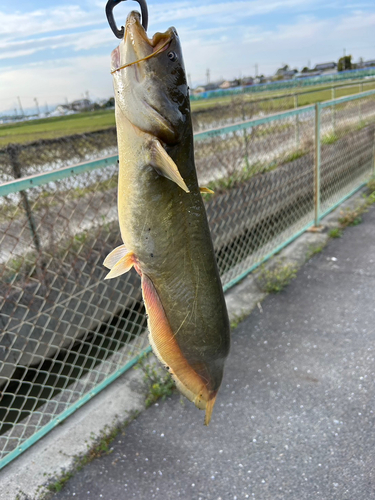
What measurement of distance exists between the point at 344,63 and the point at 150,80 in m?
37.2

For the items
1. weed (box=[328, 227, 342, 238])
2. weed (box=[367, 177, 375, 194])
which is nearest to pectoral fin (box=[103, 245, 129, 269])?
weed (box=[328, 227, 342, 238])

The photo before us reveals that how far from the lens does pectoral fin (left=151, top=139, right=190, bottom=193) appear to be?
1.02 m

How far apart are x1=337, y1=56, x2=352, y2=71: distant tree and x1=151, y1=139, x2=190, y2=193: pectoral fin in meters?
36.6

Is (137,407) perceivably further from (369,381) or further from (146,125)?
(146,125)

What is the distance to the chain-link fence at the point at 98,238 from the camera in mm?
3154

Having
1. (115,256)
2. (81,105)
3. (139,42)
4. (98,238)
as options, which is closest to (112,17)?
(139,42)

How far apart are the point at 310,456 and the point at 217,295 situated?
1.64 metres

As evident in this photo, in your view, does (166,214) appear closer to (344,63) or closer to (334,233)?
(334,233)

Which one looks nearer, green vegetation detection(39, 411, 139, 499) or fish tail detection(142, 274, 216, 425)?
fish tail detection(142, 274, 216, 425)

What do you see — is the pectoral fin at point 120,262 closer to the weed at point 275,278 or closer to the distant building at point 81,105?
the distant building at point 81,105

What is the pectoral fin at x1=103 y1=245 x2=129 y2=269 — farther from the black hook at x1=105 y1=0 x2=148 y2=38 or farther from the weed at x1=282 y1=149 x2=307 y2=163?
the weed at x1=282 y1=149 x2=307 y2=163

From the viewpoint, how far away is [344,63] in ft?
109

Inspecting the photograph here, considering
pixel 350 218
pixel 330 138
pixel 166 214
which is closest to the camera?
pixel 166 214

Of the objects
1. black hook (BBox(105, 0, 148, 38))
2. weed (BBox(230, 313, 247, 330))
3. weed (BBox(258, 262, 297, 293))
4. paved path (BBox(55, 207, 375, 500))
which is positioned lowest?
paved path (BBox(55, 207, 375, 500))
